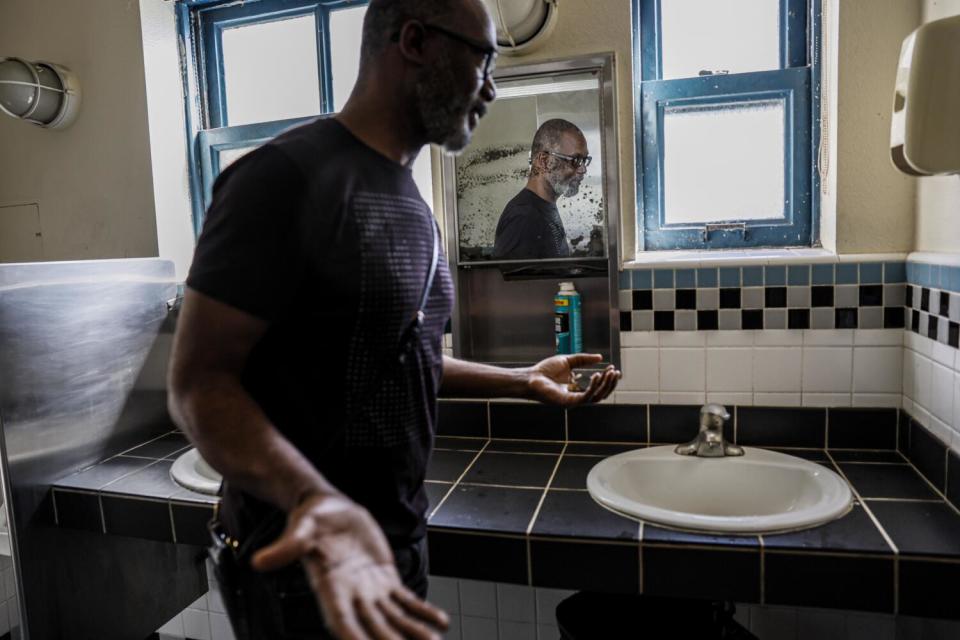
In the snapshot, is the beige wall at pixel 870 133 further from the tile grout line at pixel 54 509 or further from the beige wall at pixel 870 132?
the tile grout line at pixel 54 509

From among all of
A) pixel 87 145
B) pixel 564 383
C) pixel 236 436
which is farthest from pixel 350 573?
pixel 87 145

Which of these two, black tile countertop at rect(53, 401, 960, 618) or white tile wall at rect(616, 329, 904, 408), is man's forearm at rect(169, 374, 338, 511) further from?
white tile wall at rect(616, 329, 904, 408)

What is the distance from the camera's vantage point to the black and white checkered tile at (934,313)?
1.28 meters

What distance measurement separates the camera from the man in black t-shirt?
68 cm

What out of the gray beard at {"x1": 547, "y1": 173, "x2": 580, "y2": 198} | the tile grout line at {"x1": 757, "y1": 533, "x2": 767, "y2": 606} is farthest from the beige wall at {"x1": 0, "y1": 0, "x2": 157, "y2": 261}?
the tile grout line at {"x1": 757, "y1": 533, "x2": 767, "y2": 606}

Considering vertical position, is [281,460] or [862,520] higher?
[281,460]

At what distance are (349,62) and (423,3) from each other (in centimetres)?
140

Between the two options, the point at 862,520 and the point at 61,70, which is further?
the point at 61,70

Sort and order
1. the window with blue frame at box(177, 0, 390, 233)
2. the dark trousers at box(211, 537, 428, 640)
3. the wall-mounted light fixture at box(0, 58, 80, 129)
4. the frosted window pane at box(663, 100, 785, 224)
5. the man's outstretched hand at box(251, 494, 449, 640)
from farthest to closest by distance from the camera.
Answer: the window with blue frame at box(177, 0, 390, 233)
the wall-mounted light fixture at box(0, 58, 80, 129)
the frosted window pane at box(663, 100, 785, 224)
the dark trousers at box(211, 537, 428, 640)
the man's outstretched hand at box(251, 494, 449, 640)

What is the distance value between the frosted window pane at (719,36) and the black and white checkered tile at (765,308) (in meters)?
0.61

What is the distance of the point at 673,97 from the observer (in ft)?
5.86

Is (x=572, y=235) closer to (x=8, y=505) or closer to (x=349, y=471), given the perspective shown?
(x=349, y=471)

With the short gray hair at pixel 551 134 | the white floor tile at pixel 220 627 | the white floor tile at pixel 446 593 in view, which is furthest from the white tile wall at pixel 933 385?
the white floor tile at pixel 220 627

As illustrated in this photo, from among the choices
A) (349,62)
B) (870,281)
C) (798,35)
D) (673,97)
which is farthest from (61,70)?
(870,281)
